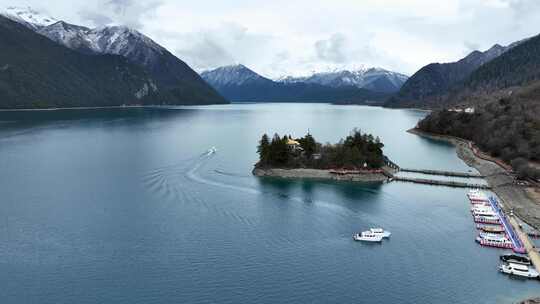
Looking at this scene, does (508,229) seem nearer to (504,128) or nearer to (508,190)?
(508,190)

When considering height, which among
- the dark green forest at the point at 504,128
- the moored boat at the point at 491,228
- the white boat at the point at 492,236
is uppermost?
the dark green forest at the point at 504,128

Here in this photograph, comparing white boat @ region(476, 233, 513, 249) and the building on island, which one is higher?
the building on island

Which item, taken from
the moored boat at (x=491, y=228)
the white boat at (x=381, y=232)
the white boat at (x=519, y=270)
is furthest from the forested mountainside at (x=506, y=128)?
the white boat at (x=519, y=270)

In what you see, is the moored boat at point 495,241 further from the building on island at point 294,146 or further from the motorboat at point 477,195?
the building on island at point 294,146

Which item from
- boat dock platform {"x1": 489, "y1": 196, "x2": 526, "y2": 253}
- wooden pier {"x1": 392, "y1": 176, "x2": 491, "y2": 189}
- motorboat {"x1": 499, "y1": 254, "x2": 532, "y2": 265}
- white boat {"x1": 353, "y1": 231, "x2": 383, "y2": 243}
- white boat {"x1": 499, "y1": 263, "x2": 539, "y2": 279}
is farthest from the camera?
wooden pier {"x1": 392, "y1": 176, "x2": 491, "y2": 189}

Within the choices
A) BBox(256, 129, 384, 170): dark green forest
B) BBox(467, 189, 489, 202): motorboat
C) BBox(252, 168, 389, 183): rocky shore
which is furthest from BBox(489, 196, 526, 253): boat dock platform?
BBox(256, 129, 384, 170): dark green forest

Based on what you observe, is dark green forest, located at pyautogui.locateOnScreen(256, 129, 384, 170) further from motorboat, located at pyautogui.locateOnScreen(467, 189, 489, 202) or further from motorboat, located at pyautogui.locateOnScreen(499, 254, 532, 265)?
motorboat, located at pyautogui.locateOnScreen(499, 254, 532, 265)

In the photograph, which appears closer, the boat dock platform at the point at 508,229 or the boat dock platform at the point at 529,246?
the boat dock platform at the point at 529,246

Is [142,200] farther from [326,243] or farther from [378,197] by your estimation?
[378,197]
